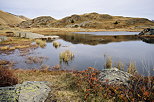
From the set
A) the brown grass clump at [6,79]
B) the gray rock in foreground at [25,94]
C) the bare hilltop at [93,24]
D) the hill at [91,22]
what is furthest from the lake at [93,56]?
the hill at [91,22]

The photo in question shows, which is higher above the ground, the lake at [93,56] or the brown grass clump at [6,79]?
the brown grass clump at [6,79]

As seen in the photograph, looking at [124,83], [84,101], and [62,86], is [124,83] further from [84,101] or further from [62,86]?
[62,86]

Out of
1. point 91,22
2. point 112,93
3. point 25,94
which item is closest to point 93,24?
point 91,22

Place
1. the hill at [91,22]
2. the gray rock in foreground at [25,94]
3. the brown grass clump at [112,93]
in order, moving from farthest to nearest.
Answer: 1. the hill at [91,22]
2. the brown grass clump at [112,93]
3. the gray rock in foreground at [25,94]

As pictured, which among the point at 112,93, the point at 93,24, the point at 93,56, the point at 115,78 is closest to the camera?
the point at 112,93

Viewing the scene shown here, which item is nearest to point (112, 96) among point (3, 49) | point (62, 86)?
point (62, 86)

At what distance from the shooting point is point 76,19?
150 meters

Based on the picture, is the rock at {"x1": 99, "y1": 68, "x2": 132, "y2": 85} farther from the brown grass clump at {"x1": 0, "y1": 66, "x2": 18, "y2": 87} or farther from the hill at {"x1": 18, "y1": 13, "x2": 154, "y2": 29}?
the hill at {"x1": 18, "y1": 13, "x2": 154, "y2": 29}

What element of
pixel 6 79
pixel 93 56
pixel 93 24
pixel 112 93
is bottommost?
pixel 93 56

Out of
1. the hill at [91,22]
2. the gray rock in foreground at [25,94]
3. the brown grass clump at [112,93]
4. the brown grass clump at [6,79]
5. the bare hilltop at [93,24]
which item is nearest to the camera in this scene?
the gray rock in foreground at [25,94]

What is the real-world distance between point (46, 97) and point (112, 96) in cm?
325

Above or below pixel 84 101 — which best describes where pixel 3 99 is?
above

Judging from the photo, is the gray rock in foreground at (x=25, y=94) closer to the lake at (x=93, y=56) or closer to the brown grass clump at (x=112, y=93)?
the brown grass clump at (x=112, y=93)

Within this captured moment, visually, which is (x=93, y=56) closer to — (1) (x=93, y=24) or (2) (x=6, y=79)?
(2) (x=6, y=79)
